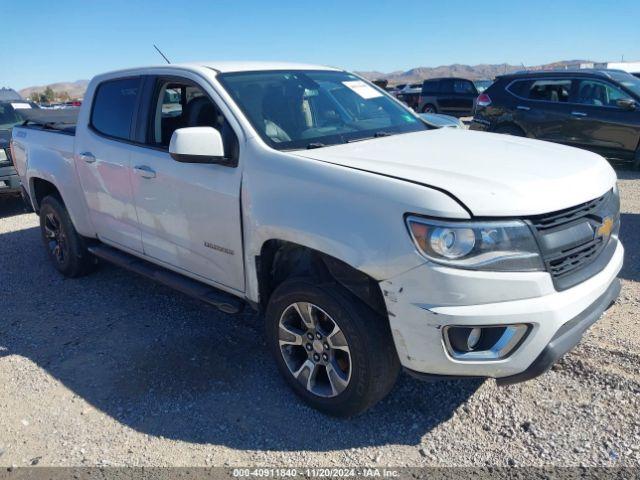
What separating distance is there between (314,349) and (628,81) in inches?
353

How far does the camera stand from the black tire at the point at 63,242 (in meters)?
5.15

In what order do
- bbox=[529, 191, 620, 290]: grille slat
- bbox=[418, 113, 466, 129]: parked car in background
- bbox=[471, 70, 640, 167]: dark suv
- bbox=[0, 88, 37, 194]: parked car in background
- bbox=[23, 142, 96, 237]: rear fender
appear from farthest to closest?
bbox=[471, 70, 640, 167]: dark suv → bbox=[0, 88, 37, 194]: parked car in background → bbox=[23, 142, 96, 237]: rear fender → bbox=[418, 113, 466, 129]: parked car in background → bbox=[529, 191, 620, 290]: grille slat

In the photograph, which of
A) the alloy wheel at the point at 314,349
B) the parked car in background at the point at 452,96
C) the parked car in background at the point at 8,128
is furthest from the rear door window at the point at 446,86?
the alloy wheel at the point at 314,349

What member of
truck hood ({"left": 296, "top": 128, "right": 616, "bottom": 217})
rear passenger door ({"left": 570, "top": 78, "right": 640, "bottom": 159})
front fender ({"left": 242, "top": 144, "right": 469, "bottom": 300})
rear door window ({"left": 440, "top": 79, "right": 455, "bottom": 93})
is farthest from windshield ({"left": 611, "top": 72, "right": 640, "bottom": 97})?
rear door window ({"left": 440, "top": 79, "right": 455, "bottom": 93})

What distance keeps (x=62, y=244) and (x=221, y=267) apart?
2.66 metres

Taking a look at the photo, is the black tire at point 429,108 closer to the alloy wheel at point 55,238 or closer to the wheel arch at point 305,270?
the alloy wheel at point 55,238

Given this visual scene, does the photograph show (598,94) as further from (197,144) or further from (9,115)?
(9,115)

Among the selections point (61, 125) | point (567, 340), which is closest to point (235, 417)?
point (567, 340)

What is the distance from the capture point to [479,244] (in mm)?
2367

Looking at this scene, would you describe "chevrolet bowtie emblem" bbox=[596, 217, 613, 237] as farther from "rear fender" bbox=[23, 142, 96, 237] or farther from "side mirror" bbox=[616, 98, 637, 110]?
"side mirror" bbox=[616, 98, 637, 110]

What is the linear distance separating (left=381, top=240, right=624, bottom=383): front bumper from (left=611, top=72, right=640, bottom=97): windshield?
795 cm

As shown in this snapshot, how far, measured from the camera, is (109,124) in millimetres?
4422

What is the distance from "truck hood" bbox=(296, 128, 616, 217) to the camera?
7.93ft

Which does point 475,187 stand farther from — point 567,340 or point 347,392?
point 347,392
